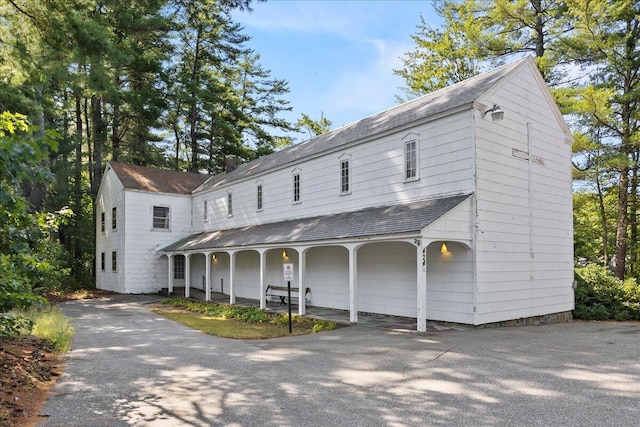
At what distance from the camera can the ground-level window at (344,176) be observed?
1516 centimetres

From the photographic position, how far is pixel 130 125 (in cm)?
3259

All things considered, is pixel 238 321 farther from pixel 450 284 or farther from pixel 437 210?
pixel 437 210

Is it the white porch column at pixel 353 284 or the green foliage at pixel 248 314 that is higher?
the white porch column at pixel 353 284

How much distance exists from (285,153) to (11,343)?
13800 mm

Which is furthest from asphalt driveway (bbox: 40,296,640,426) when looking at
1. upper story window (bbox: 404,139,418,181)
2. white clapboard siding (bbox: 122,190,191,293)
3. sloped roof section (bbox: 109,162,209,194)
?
sloped roof section (bbox: 109,162,209,194)

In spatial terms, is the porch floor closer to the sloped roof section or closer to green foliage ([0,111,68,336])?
green foliage ([0,111,68,336])

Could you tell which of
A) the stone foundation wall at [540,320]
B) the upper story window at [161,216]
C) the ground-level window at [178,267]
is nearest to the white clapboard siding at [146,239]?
the upper story window at [161,216]

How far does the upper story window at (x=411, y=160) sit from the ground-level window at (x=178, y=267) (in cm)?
1652

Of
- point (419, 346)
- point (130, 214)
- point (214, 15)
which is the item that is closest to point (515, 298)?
point (419, 346)

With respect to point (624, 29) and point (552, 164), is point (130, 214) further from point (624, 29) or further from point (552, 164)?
point (624, 29)

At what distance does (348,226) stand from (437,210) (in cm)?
299

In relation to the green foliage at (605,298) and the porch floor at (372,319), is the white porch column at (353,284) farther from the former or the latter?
the green foliage at (605,298)

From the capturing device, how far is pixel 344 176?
1529 centimetres

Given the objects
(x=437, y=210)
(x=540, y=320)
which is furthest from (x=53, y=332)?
(x=540, y=320)
